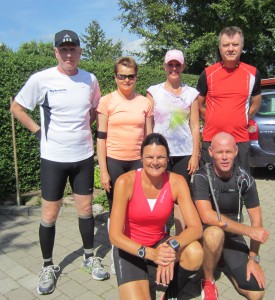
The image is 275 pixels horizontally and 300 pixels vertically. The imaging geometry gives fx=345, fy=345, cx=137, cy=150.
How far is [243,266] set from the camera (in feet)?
9.46

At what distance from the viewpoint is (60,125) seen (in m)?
3.01

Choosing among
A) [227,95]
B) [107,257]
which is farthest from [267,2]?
[107,257]

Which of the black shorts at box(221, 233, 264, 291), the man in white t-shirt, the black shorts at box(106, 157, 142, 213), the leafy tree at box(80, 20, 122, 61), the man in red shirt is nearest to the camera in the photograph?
the black shorts at box(221, 233, 264, 291)

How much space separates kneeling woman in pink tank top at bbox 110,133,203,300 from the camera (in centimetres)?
259

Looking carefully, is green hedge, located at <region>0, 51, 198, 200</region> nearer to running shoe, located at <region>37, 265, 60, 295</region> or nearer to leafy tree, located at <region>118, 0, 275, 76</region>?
running shoe, located at <region>37, 265, 60, 295</region>

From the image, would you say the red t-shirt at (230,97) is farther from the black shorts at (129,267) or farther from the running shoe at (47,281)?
the running shoe at (47,281)

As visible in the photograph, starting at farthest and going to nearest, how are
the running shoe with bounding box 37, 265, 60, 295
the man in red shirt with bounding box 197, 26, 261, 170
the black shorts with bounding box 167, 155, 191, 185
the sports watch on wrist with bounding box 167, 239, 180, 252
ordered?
the black shorts with bounding box 167, 155, 191, 185 < the man in red shirt with bounding box 197, 26, 261, 170 < the running shoe with bounding box 37, 265, 60, 295 < the sports watch on wrist with bounding box 167, 239, 180, 252

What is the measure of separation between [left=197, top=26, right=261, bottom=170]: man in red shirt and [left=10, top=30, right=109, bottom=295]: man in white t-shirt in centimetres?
124

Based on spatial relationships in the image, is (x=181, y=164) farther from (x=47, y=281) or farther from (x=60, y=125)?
(x=47, y=281)

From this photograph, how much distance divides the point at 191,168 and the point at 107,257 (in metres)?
1.37

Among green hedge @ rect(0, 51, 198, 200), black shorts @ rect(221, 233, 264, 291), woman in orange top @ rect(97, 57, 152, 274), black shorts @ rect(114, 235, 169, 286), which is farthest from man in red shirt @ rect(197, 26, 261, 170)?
green hedge @ rect(0, 51, 198, 200)

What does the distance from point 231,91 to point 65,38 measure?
1.68 metres

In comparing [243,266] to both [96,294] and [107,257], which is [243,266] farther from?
[107,257]

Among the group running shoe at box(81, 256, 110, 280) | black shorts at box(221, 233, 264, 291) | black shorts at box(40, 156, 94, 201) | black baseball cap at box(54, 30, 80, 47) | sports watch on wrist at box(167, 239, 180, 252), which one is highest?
black baseball cap at box(54, 30, 80, 47)
